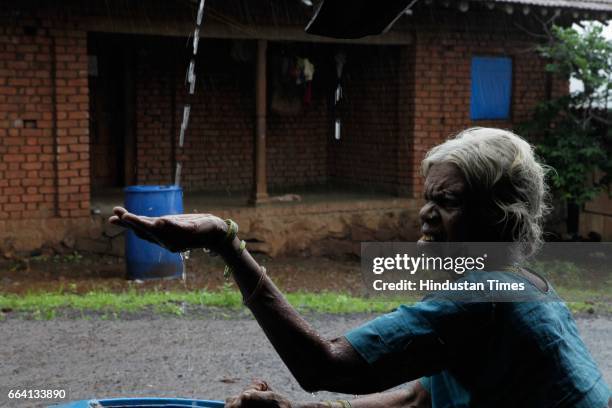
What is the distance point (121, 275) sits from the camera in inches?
399

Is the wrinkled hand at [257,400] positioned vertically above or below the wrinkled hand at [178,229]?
below

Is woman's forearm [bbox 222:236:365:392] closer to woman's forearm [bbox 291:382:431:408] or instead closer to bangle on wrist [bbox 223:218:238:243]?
bangle on wrist [bbox 223:218:238:243]

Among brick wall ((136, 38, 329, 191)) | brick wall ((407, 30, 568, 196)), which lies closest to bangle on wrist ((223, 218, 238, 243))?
brick wall ((136, 38, 329, 191))

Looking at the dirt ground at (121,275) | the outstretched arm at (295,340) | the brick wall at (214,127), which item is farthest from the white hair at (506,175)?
the brick wall at (214,127)

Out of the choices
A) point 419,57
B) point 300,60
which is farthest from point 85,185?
point 419,57

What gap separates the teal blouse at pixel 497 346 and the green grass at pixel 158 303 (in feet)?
18.9

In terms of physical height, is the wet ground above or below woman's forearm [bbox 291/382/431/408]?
below

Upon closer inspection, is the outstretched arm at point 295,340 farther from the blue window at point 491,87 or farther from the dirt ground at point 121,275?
the blue window at point 491,87

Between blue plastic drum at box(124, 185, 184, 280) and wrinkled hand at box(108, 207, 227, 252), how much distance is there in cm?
748

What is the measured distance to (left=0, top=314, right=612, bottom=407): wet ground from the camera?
567 cm

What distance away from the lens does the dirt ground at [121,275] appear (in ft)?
31.2

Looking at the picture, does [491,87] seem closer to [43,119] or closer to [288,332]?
[43,119]

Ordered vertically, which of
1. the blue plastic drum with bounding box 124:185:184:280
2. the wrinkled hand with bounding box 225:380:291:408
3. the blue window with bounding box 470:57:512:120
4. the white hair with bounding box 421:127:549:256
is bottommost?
the blue plastic drum with bounding box 124:185:184:280

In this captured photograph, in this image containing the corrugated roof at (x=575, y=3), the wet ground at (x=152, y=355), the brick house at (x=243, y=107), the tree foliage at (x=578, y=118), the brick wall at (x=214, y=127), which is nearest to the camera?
the wet ground at (x=152, y=355)
